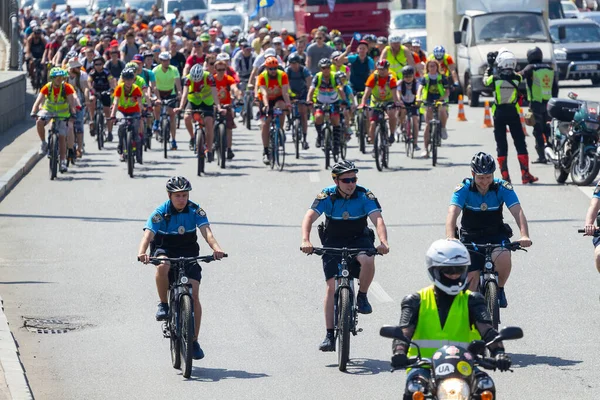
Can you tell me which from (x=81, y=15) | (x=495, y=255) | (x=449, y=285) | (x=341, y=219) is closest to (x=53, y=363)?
(x=341, y=219)

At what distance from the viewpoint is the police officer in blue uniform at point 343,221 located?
1132 cm

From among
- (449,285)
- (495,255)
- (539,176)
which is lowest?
(539,176)

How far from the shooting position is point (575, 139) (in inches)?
836

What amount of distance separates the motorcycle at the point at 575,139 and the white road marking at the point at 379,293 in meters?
7.10

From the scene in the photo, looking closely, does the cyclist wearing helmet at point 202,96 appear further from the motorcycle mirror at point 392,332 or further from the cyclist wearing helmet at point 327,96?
the motorcycle mirror at point 392,332

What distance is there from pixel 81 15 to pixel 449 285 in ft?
173

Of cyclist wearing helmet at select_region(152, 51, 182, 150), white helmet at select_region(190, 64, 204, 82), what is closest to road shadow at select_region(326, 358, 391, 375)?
white helmet at select_region(190, 64, 204, 82)

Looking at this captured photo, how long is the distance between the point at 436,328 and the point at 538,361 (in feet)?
11.7

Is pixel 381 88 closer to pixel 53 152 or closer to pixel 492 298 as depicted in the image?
pixel 53 152

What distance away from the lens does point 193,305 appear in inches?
434

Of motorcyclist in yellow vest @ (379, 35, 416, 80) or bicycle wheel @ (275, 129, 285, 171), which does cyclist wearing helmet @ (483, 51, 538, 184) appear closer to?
bicycle wheel @ (275, 129, 285, 171)

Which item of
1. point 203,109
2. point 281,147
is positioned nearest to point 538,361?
point 203,109

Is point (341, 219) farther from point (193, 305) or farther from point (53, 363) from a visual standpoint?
point (53, 363)

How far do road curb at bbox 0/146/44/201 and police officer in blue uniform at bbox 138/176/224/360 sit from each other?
10644 mm
